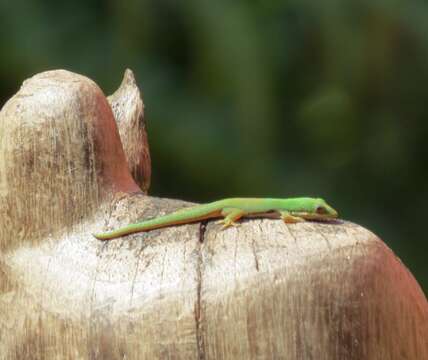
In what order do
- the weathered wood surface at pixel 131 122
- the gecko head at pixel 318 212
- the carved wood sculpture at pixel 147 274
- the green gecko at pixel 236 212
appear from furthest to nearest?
the weathered wood surface at pixel 131 122 < the gecko head at pixel 318 212 < the green gecko at pixel 236 212 < the carved wood sculpture at pixel 147 274

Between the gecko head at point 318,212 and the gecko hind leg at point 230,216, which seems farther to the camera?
the gecko head at point 318,212

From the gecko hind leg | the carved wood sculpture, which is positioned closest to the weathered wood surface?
the carved wood sculpture

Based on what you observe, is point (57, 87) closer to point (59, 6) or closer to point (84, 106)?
point (84, 106)

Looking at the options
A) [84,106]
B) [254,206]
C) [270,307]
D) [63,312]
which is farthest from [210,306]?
[84,106]


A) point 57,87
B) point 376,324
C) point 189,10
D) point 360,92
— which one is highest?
point 189,10

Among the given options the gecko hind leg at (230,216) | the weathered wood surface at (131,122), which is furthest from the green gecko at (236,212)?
the weathered wood surface at (131,122)

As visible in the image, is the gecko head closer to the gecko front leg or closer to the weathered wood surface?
the gecko front leg

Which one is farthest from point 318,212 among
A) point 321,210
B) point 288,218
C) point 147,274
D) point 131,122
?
point 131,122

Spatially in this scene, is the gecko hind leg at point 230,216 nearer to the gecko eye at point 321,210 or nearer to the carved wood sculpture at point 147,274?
the carved wood sculpture at point 147,274
